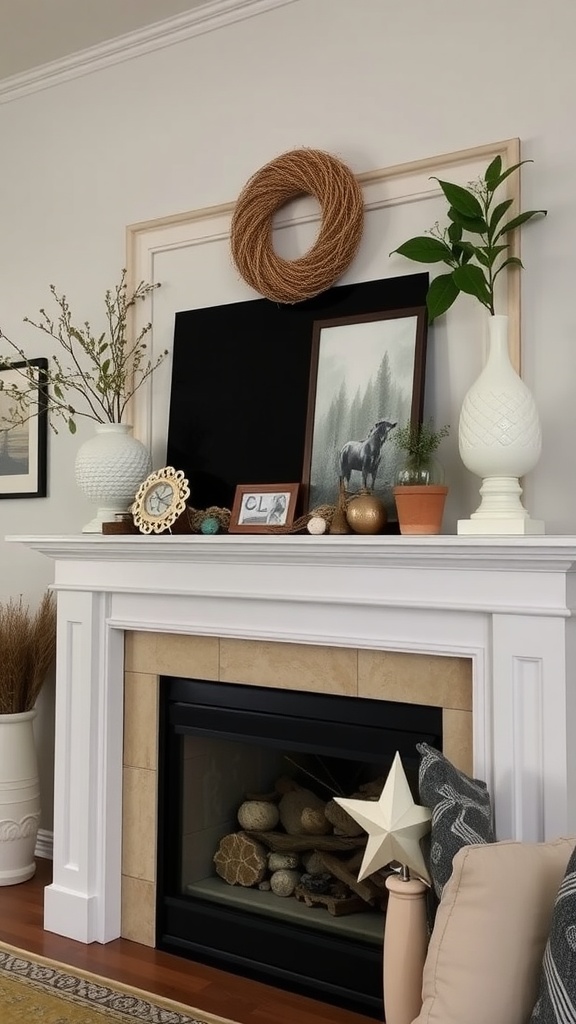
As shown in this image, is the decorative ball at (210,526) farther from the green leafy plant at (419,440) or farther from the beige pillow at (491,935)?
the beige pillow at (491,935)

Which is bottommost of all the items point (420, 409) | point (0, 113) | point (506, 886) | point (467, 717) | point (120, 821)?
point (120, 821)

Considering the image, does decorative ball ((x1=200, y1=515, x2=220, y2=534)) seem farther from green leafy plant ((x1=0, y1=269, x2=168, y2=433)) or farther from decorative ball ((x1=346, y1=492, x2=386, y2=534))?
green leafy plant ((x1=0, y1=269, x2=168, y2=433))

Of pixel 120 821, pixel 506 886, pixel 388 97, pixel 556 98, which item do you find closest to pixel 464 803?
pixel 506 886

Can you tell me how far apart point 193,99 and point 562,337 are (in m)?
1.53

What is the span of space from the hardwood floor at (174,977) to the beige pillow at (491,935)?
80 cm

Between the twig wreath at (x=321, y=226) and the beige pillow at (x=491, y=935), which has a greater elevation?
the twig wreath at (x=321, y=226)

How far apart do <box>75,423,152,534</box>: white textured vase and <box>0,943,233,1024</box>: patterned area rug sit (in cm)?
123

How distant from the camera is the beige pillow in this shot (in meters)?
1.56

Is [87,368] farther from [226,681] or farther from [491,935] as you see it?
[491,935]

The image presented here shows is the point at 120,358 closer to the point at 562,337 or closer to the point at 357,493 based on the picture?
the point at 357,493

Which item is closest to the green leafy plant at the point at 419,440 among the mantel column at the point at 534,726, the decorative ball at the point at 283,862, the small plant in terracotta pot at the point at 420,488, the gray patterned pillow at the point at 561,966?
the small plant in terracotta pot at the point at 420,488

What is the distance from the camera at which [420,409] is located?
2.47 m

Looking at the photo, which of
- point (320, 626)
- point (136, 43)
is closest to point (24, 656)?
point (320, 626)

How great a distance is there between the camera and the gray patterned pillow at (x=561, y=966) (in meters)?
1.42
